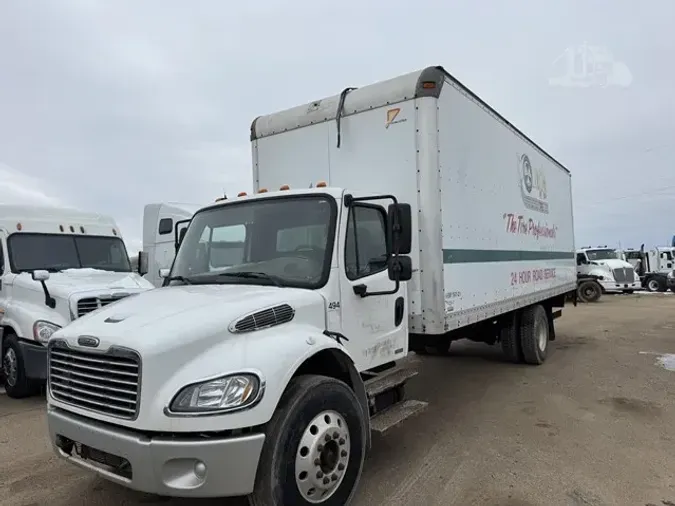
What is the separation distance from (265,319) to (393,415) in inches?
66.9

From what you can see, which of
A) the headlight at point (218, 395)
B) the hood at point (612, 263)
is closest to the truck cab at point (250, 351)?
the headlight at point (218, 395)

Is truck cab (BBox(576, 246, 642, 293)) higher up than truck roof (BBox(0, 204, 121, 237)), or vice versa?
truck roof (BBox(0, 204, 121, 237))

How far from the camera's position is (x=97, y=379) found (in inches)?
119

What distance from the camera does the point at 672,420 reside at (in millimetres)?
5582

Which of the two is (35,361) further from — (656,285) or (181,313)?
(656,285)

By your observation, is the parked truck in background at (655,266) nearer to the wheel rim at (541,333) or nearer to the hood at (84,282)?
the wheel rim at (541,333)

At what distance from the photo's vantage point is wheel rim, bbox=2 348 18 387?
22.8ft

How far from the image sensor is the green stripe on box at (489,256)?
16.9 feet

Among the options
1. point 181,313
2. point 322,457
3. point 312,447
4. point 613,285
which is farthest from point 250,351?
point 613,285

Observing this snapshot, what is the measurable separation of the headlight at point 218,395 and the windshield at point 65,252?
6123mm

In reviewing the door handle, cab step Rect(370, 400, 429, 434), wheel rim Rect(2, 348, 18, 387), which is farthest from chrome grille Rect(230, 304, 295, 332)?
wheel rim Rect(2, 348, 18, 387)

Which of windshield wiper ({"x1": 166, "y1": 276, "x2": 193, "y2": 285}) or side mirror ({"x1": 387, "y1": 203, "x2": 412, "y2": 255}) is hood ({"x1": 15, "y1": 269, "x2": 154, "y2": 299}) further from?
side mirror ({"x1": 387, "y1": 203, "x2": 412, "y2": 255})

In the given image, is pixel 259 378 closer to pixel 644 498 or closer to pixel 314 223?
pixel 314 223

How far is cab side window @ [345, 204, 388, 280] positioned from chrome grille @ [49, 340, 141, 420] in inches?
67.2
